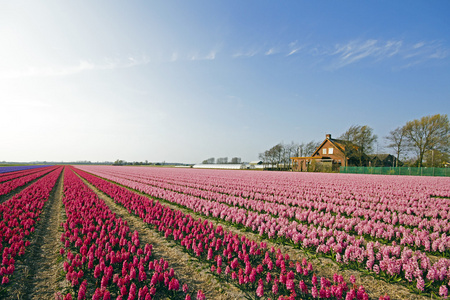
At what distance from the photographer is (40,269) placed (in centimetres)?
491

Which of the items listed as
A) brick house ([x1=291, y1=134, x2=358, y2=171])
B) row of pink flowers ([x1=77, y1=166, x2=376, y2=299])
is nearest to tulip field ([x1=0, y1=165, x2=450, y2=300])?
row of pink flowers ([x1=77, y1=166, x2=376, y2=299])

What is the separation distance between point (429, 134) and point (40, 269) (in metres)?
66.6

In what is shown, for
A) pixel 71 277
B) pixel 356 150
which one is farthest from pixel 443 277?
pixel 356 150

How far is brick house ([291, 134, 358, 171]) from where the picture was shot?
168 feet

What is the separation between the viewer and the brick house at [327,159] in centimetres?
5122

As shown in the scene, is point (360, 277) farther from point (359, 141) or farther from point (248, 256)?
point (359, 141)

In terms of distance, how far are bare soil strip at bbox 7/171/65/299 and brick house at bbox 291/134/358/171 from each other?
5092 cm

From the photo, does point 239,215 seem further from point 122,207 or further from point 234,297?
point 122,207

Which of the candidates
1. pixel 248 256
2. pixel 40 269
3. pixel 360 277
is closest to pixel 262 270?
pixel 248 256

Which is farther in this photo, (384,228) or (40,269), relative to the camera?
(384,228)

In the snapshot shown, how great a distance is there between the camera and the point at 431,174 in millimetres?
38281

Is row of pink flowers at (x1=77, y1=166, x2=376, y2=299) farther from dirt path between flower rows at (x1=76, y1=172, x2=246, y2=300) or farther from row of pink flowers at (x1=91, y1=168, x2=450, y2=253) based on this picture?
row of pink flowers at (x1=91, y1=168, x2=450, y2=253)

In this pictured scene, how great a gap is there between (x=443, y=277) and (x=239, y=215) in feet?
18.2

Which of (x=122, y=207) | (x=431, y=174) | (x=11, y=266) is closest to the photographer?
(x=11, y=266)
